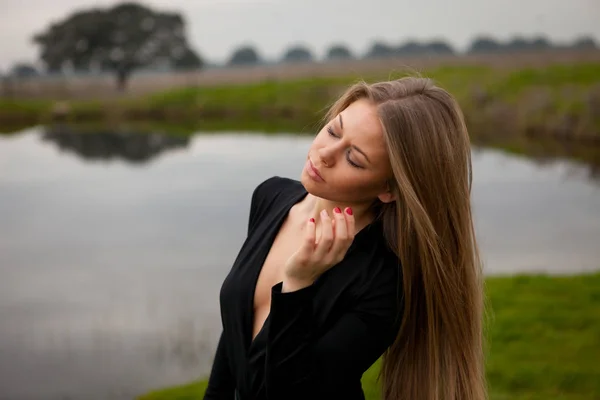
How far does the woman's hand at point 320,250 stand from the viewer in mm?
1782

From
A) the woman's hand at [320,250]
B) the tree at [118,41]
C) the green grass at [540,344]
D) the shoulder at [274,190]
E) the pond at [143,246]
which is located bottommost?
the pond at [143,246]

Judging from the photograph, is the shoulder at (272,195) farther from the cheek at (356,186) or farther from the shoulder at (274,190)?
the cheek at (356,186)

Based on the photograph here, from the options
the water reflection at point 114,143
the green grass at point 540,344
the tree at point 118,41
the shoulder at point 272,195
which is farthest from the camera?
the tree at point 118,41

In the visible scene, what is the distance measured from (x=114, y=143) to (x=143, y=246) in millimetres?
21267

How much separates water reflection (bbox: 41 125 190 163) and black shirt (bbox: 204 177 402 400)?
27.5 metres

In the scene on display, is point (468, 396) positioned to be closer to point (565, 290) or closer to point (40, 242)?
A: point (565, 290)

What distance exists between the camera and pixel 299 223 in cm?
215

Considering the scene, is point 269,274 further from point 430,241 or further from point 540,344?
point 540,344

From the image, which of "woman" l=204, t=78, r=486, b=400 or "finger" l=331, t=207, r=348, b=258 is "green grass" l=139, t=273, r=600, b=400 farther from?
"finger" l=331, t=207, r=348, b=258

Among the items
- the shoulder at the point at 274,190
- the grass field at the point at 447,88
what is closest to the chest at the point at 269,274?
the shoulder at the point at 274,190

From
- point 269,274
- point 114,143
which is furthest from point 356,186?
point 114,143

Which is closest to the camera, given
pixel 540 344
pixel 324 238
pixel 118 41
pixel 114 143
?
pixel 324 238

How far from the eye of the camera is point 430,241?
1.99 m

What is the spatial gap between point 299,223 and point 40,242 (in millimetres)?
14353
